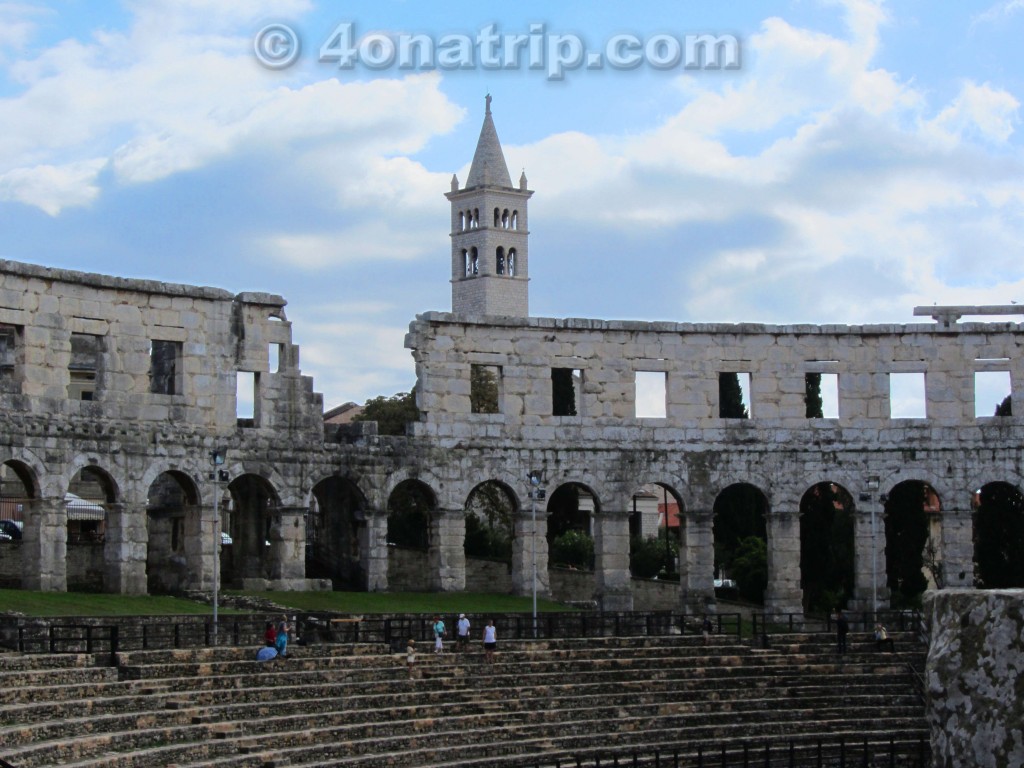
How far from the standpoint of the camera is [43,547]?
1633 inches

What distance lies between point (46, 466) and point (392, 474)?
33.4ft

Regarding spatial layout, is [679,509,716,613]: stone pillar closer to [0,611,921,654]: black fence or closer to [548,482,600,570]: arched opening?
[0,611,921,654]: black fence

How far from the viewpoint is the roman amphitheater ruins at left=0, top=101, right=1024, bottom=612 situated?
44969 millimetres

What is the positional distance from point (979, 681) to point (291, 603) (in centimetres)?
3372

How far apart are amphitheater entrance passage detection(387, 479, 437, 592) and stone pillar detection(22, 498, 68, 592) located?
10774mm

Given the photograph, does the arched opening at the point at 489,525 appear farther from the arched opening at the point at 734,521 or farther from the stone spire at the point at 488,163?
the stone spire at the point at 488,163

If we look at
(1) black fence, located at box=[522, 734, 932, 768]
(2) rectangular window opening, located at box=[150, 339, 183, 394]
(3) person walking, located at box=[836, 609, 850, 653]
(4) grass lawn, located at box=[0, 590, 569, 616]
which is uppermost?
(2) rectangular window opening, located at box=[150, 339, 183, 394]

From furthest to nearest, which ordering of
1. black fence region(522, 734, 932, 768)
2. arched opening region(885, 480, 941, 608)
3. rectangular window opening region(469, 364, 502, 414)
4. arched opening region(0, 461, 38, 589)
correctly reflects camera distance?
rectangular window opening region(469, 364, 502, 414)
arched opening region(885, 480, 941, 608)
arched opening region(0, 461, 38, 589)
black fence region(522, 734, 932, 768)

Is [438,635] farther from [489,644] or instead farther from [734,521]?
[734,521]

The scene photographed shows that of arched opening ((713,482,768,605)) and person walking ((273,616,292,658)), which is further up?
arched opening ((713,482,768,605))

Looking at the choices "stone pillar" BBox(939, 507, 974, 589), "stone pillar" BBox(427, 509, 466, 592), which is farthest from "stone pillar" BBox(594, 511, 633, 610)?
"stone pillar" BBox(939, 507, 974, 589)

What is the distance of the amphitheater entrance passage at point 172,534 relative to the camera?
44781 mm

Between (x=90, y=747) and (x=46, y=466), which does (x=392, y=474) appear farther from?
(x=90, y=747)

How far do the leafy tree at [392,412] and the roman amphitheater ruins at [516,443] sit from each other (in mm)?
13839
